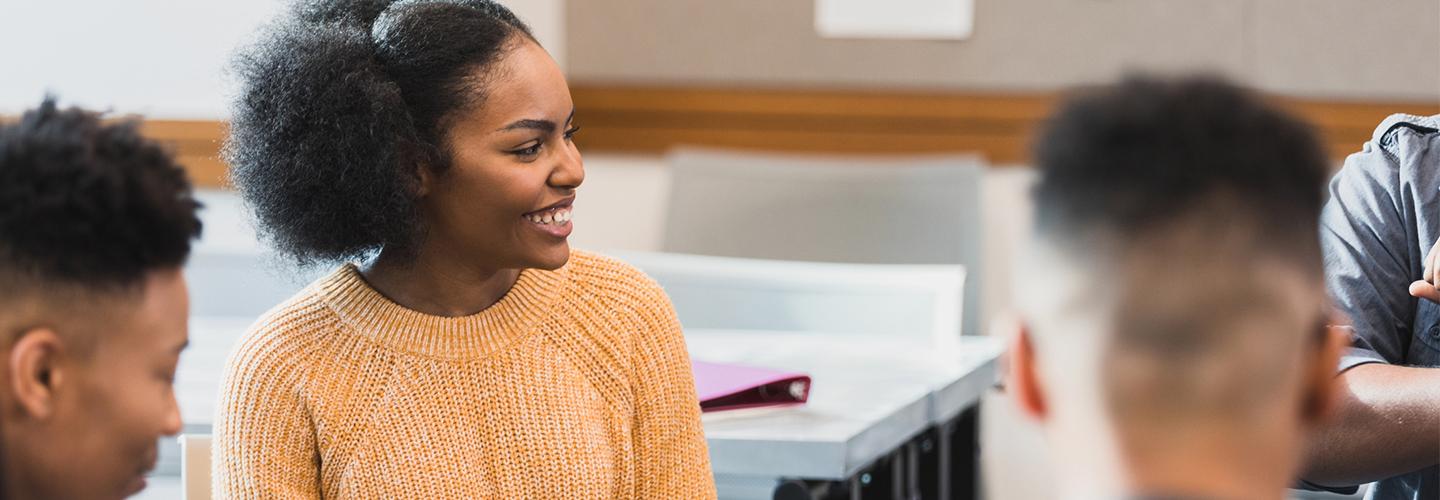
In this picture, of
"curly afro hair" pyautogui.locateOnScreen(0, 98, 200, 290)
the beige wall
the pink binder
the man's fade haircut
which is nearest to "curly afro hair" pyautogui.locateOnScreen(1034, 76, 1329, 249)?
the man's fade haircut

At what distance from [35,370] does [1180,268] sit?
1.97 feet

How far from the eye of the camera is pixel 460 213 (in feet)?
4.70

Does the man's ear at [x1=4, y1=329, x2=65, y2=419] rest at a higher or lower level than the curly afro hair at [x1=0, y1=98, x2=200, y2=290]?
lower

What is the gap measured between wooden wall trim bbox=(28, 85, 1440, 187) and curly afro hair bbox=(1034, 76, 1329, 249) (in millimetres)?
2430

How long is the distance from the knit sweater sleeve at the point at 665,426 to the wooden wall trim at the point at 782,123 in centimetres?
176

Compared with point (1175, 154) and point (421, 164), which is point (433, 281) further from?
point (1175, 154)

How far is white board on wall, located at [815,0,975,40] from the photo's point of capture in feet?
10.2

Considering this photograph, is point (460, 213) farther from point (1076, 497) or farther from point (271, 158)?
point (1076, 497)

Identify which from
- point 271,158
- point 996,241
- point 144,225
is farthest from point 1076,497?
point 996,241

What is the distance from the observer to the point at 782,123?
325cm

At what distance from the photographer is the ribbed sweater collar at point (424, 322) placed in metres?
Result: 1.42

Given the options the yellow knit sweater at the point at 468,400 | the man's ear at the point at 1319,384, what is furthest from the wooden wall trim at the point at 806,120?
the man's ear at the point at 1319,384

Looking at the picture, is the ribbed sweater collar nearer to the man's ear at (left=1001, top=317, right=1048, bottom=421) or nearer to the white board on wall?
the man's ear at (left=1001, top=317, right=1048, bottom=421)

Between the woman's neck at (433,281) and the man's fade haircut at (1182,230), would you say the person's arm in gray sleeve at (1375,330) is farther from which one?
the woman's neck at (433,281)
